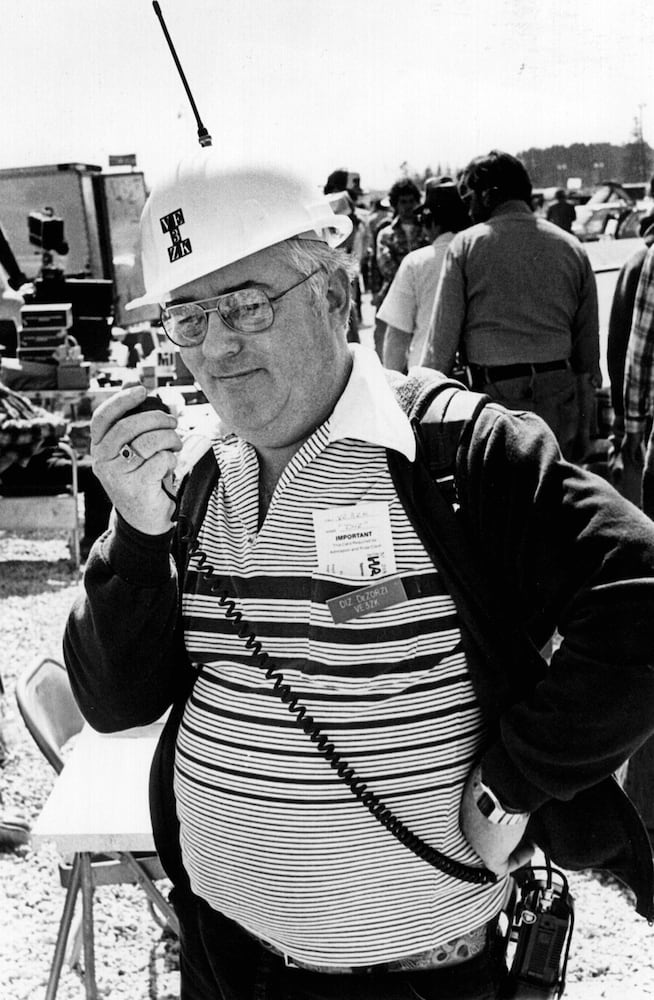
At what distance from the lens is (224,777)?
62.1 inches

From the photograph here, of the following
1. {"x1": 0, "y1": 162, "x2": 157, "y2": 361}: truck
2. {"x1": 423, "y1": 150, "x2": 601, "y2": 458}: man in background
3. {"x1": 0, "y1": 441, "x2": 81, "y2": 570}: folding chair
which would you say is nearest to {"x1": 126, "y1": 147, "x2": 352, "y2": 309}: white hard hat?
{"x1": 423, "y1": 150, "x2": 601, "y2": 458}: man in background

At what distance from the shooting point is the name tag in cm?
150

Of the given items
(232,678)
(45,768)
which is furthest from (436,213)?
(232,678)

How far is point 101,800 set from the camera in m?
2.65

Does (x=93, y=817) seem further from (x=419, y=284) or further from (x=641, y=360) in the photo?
(x=419, y=284)

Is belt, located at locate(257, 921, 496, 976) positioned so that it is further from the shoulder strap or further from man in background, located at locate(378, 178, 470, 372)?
man in background, located at locate(378, 178, 470, 372)

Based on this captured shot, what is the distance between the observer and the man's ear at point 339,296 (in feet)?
5.45

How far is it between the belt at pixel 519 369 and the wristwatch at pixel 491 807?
10.4 ft

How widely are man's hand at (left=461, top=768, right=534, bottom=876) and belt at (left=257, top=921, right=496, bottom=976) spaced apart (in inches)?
4.8

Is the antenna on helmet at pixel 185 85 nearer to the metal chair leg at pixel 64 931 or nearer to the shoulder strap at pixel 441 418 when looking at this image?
the shoulder strap at pixel 441 418

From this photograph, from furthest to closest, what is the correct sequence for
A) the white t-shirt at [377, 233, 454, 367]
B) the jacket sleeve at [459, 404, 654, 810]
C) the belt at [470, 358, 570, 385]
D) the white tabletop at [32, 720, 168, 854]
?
the white t-shirt at [377, 233, 454, 367], the belt at [470, 358, 570, 385], the white tabletop at [32, 720, 168, 854], the jacket sleeve at [459, 404, 654, 810]

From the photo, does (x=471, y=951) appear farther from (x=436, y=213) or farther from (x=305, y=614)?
(x=436, y=213)

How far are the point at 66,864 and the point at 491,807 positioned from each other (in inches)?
76.9

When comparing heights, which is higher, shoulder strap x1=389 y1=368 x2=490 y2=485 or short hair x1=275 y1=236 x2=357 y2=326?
short hair x1=275 y1=236 x2=357 y2=326
